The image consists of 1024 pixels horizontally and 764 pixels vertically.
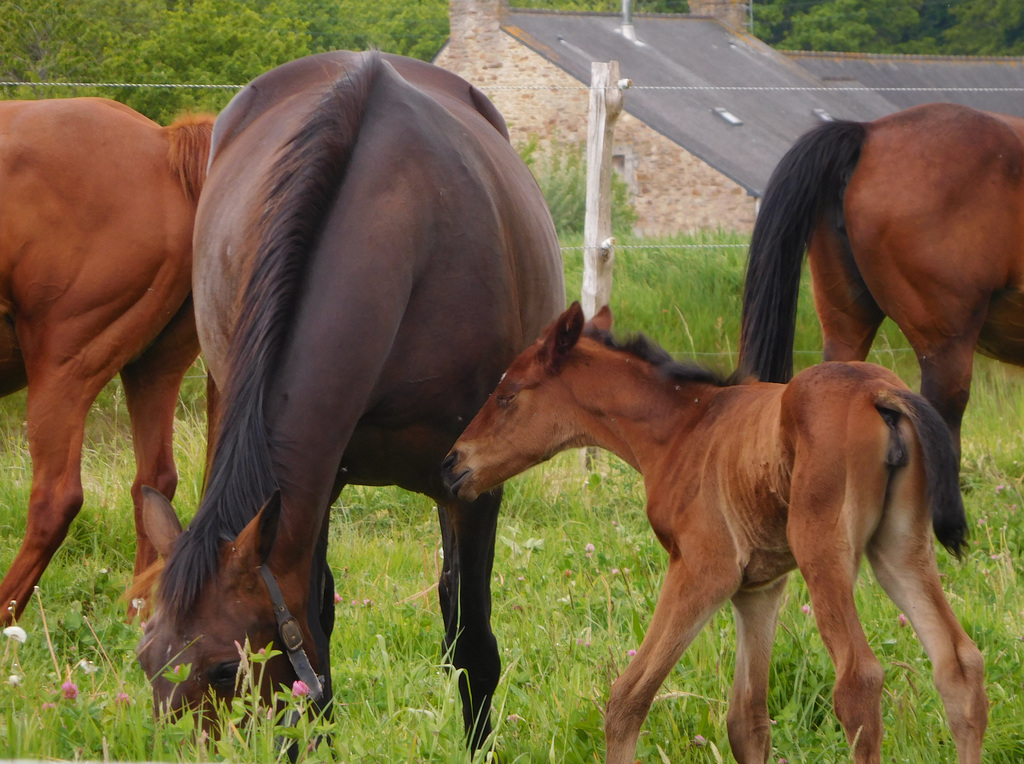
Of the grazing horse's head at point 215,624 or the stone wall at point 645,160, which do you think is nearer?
the grazing horse's head at point 215,624

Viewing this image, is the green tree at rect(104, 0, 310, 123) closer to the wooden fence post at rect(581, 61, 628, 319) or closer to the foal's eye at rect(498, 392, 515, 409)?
the wooden fence post at rect(581, 61, 628, 319)

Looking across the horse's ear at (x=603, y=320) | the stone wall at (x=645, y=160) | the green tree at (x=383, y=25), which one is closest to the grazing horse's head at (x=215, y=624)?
the horse's ear at (x=603, y=320)

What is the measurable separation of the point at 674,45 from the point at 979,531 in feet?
87.9

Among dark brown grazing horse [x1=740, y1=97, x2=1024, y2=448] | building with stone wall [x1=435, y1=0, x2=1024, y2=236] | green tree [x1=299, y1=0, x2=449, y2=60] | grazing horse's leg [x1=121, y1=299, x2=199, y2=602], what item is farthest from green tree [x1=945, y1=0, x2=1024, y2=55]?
grazing horse's leg [x1=121, y1=299, x2=199, y2=602]

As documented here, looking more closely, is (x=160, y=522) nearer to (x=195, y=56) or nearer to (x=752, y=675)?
(x=752, y=675)

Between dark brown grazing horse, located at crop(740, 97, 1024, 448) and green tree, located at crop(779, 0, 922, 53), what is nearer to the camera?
dark brown grazing horse, located at crop(740, 97, 1024, 448)

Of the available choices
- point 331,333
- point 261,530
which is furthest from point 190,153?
point 261,530

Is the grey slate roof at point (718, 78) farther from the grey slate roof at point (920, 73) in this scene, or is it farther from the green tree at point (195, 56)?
the green tree at point (195, 56)

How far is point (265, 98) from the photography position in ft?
11.9

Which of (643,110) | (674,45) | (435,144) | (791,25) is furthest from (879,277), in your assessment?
(791,25)

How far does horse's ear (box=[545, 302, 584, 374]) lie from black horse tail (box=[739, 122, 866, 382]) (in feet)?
4.44

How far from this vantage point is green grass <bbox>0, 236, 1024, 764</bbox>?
233cm

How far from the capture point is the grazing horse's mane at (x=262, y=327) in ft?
7.01

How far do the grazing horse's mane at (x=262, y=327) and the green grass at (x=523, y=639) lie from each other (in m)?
0.33
